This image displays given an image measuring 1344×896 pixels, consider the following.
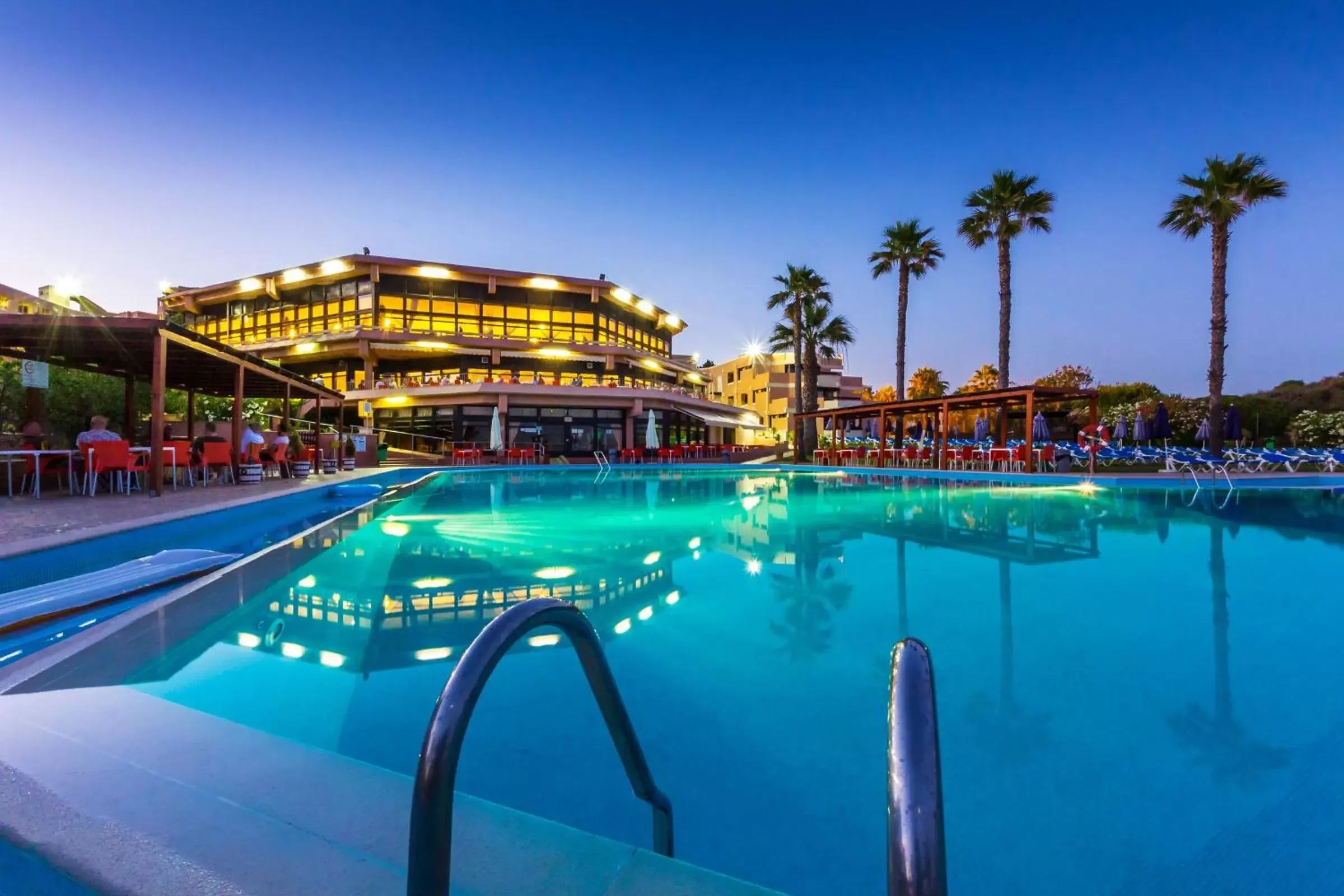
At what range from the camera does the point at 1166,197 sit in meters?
22.2

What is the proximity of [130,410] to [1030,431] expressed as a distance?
25.3 meters

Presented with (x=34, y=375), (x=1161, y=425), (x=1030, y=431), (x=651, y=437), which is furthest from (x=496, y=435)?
(x=1161, y=425)

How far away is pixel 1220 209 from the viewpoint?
20688 mm

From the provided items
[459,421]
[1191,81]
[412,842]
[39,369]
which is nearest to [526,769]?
[412,842]

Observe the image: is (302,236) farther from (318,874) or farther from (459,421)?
(318,874)

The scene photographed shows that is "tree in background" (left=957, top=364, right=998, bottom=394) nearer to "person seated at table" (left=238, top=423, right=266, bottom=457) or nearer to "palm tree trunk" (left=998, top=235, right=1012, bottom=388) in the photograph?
"palm tree trunk" (left=998, top=235, right=1012, bottom=388)

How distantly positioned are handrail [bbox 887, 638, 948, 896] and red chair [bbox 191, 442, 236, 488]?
1552cm

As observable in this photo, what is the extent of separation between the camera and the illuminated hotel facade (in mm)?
33000

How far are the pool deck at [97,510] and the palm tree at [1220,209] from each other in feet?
90.8

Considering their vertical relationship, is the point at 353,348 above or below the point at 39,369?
above

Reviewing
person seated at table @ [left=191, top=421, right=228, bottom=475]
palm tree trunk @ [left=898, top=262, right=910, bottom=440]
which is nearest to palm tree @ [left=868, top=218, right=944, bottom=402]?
palm tree trunk @ [left=898, top=262, right=910, bottom=440]

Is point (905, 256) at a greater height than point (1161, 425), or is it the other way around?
point (905, 256)

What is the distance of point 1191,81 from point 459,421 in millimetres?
42902

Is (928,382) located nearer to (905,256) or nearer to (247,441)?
(905,256)
